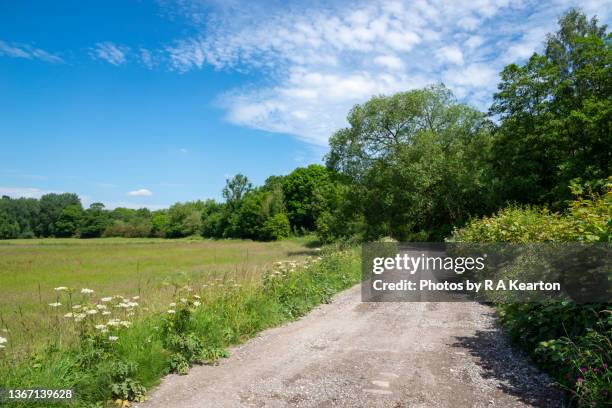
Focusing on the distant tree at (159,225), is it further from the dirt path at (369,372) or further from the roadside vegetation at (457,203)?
the dirt path at (369,372)

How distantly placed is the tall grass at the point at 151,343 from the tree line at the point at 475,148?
A: 46.9 ft

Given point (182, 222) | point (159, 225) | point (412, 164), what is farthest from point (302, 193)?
point (159, 225)

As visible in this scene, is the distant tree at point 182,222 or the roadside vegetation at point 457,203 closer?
the roadside vegetation at point 457,203

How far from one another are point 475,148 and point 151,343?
2789 centimetres

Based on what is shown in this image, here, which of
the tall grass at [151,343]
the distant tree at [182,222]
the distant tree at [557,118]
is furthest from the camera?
the distant tree at [182,222]

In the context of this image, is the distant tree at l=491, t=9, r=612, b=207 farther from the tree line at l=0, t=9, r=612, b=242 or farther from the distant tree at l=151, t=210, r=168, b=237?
the distant tree at l=151, t=210, r=168, b=237

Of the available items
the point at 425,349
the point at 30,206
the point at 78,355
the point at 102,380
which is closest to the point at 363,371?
the point at 425,349

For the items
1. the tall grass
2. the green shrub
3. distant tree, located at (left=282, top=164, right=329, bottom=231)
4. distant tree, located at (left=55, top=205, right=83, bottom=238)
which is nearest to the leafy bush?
the tall grass

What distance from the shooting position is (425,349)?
5.91 meters

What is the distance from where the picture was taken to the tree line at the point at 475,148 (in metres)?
20.3

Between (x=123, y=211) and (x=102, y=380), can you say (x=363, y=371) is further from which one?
(x=123, y=211)

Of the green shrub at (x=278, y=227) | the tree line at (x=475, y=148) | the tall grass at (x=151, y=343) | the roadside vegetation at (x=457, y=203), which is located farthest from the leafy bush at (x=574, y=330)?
the green shrub at (x=278, y=227)

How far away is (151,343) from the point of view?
5152 mm

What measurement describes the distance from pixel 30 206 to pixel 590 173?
371 ft
